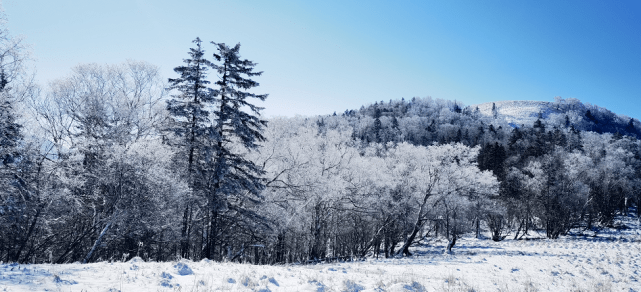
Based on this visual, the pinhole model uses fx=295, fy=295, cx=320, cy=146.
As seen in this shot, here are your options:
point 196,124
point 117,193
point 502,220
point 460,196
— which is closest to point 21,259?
point 117,193

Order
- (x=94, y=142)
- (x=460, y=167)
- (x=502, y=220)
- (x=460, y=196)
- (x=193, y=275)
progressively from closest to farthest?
1. (x=193, y=275)
2. (x=94, y=142)
3. (x=460, y=167)
4. (x=460, y=196)
5. (x=502, y=220)

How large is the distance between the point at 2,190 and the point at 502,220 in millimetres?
42462

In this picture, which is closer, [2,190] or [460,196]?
[2,190]

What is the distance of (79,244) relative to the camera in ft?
45.8

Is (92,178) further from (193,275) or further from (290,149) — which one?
(290,149)

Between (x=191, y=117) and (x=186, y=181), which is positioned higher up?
(x=191, y=117)

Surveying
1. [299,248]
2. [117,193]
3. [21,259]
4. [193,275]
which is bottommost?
[299,248]

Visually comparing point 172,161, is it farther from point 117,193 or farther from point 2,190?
point 2,190

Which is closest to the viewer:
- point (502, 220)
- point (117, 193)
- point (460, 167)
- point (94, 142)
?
point (117, 193)

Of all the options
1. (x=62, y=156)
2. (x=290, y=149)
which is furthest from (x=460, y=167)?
(x=62, y=156)

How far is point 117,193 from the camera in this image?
44.4 ft

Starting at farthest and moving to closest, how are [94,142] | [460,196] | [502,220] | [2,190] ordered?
[502,220] < [460,196] < [94,142] < [2,190]

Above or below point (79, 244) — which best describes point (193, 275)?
above

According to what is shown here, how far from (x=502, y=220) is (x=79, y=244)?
39.9 meters
